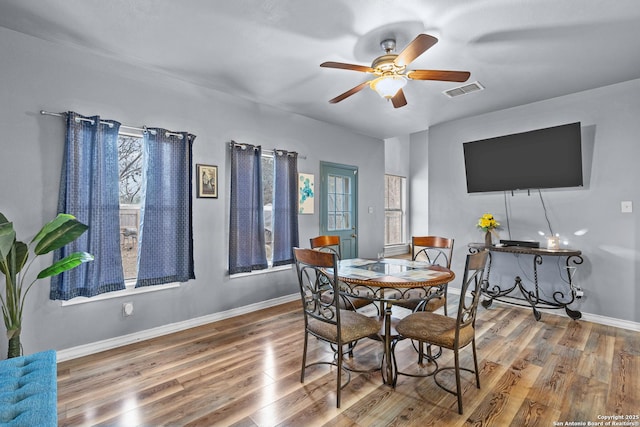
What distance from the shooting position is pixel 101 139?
2842 mm

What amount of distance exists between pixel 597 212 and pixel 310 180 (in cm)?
358

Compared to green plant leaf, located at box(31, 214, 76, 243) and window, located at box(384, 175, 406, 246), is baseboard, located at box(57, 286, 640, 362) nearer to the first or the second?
green plant leaf, located at box(31, 214, 76, 243)

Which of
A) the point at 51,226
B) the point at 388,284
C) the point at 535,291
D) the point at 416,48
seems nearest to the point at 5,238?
the point at 51,226

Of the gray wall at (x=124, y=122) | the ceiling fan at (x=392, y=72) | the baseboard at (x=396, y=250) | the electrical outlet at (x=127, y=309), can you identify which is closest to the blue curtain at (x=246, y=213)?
the gray wall at (x=124, y=122)

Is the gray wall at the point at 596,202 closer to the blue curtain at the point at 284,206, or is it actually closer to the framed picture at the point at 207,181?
the blue curtain at the point at 284,206

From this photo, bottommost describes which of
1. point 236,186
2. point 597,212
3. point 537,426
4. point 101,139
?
point 537,426

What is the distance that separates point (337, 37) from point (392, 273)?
1956mm

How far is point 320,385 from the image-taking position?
227 cm

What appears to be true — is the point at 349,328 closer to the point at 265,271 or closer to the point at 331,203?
the point at 265,271

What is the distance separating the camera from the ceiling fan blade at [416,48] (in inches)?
77.0

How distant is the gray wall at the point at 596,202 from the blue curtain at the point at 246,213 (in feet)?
10.6

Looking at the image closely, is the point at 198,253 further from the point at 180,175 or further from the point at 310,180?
the point at 310,180

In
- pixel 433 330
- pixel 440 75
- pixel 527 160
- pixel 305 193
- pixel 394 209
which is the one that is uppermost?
pixel 440 75

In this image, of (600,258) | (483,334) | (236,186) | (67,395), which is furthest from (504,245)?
(67,395)
